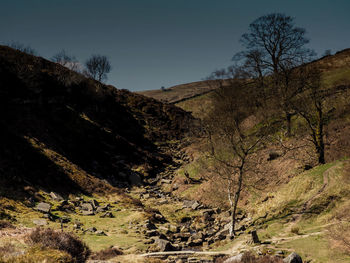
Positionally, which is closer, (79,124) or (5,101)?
(5,101)

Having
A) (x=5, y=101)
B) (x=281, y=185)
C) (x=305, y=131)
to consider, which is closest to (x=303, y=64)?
(x=305, y=131)

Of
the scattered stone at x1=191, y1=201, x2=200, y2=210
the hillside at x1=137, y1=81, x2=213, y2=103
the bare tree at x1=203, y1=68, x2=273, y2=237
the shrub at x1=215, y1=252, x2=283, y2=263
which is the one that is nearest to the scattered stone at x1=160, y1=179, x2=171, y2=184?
the bare tree at x1=203, y1=68, x2=273, y2=237

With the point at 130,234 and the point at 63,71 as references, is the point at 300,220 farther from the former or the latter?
the point at 63,71

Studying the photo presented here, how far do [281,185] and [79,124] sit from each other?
32.8 m

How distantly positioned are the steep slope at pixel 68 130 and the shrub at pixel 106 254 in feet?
37.3

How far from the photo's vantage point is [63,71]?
4828cm

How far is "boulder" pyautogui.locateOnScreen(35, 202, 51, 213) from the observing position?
17.0m

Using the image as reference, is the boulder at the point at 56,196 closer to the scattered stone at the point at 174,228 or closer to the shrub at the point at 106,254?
the shrub at the point at 106,254

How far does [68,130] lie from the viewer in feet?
115

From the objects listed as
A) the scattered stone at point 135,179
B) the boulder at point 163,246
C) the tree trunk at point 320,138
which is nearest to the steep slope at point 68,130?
the scattered stone at point 135,179

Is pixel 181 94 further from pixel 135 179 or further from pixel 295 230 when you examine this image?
pixel 295 230

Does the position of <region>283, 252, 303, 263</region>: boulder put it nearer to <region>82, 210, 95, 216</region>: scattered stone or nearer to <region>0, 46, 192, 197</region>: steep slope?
<region>82, 210, 95, 216</region>: scattered stone

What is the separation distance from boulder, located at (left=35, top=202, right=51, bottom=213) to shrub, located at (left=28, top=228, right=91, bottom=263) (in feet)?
18.9

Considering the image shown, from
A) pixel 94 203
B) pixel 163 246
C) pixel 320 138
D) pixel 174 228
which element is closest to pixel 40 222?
pixel 94 203
